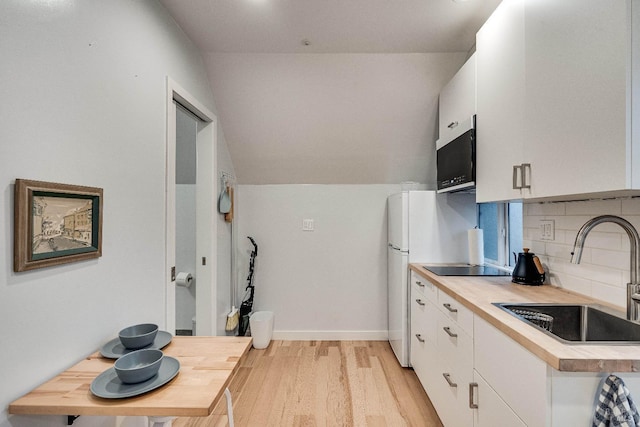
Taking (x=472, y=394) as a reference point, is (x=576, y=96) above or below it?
above

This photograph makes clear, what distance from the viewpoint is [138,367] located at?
1.03m

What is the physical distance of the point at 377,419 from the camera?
205cm

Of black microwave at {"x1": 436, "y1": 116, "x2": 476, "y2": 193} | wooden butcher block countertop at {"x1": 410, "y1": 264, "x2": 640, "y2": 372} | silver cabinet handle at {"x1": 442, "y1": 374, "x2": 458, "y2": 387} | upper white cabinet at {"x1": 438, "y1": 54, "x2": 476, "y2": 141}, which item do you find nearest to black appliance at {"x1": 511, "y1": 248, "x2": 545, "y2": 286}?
wooden butcher block countertop at {"x1": 410, "y1": 264, "x2": 640, "y2": 372}

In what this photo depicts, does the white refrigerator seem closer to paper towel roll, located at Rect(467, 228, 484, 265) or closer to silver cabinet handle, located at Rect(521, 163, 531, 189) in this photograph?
paper towel roll, located at Rect(467, 228, 484, 265)

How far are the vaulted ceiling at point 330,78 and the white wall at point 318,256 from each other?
19cm

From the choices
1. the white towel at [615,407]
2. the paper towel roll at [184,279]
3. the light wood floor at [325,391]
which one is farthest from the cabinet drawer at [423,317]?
the paper towel roll at [184,279]

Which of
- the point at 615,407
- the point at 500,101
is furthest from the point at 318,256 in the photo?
the point at 615,407

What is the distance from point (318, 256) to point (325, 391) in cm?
136

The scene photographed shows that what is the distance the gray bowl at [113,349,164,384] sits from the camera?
3.24ft

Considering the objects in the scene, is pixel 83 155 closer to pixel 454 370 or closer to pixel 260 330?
pixel 454 370

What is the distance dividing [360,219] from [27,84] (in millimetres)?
2771

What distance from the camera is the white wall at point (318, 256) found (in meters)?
3.38

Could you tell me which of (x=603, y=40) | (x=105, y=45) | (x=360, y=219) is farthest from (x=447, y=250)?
(x=105, y=45)

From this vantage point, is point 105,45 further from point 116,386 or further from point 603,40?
point 603,40
